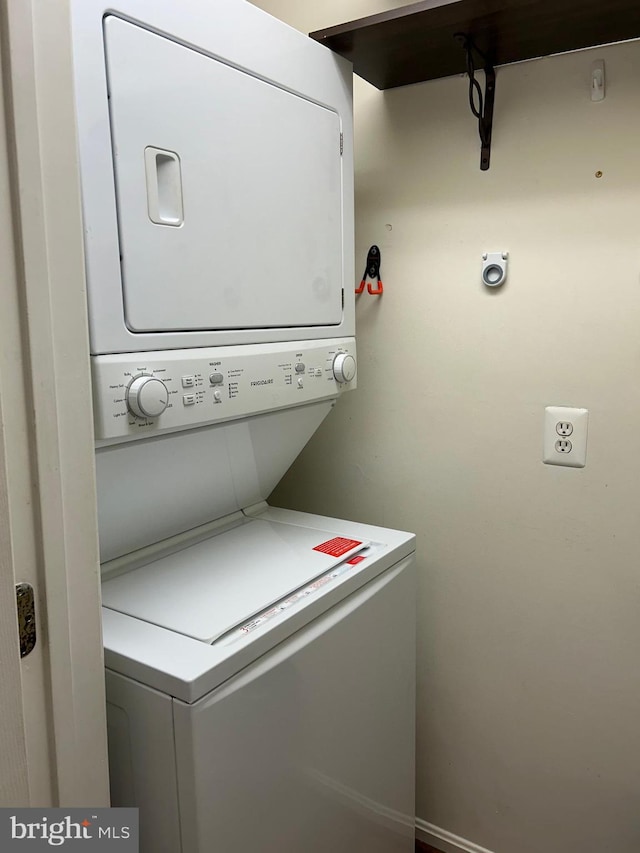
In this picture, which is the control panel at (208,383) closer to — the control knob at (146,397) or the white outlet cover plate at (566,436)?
the control knob at (146,397)

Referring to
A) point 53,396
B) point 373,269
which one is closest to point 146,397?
point 53,396

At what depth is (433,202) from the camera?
1.77 metres

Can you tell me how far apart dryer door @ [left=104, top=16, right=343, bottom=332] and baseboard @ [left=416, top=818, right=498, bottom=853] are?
1553 mm

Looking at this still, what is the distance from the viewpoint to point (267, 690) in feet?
3.84

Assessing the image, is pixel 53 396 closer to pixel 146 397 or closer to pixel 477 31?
pixel 146 397

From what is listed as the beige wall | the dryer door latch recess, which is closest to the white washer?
the beige wall

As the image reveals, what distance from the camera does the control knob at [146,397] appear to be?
43.5 inches

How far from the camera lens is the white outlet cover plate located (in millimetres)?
1657

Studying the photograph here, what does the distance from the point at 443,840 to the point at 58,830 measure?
149cm

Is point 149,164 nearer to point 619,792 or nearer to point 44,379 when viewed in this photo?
point 44,379

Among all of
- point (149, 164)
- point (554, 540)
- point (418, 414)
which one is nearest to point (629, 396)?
point (554, 540)

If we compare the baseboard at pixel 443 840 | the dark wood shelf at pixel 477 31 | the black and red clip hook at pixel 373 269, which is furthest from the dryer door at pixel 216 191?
the baseboard at pixel 443 840

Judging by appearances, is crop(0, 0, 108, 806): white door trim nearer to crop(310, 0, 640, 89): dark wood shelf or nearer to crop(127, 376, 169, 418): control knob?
crop(127, 376, 169, 418): control knob

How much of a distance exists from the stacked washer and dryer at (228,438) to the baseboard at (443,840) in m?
0.33
